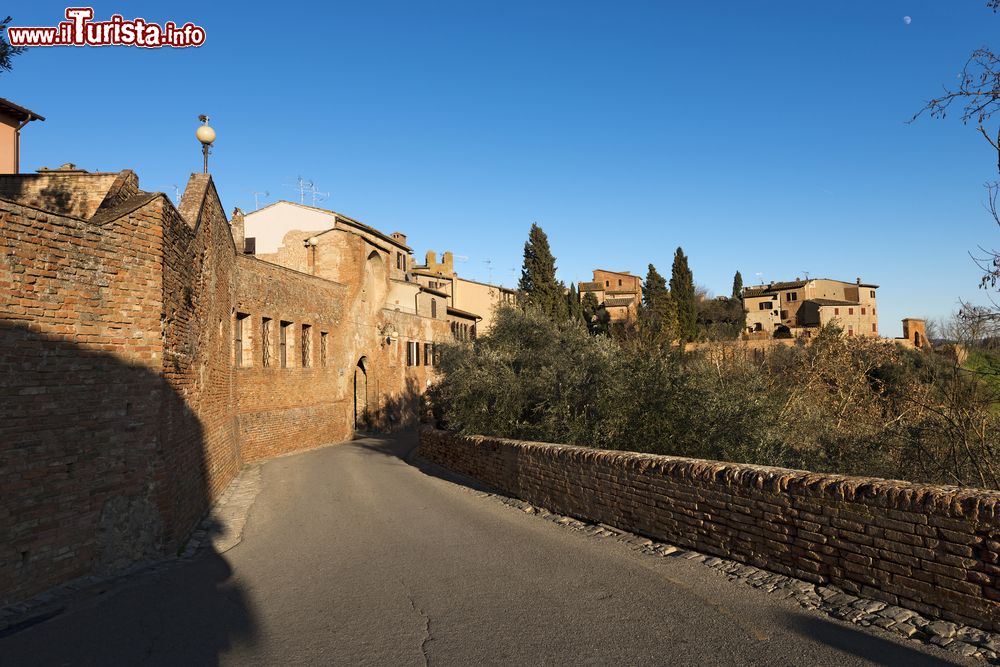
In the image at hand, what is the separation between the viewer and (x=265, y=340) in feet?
72.1

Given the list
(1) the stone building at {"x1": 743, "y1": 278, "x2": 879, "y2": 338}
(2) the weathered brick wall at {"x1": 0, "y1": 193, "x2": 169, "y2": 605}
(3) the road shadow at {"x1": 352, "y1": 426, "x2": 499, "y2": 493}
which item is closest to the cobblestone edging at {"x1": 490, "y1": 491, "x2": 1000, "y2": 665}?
(2) the weathered brick wall at {"x1": 0, "y1": 193, "x2": 169, "y2": 605}

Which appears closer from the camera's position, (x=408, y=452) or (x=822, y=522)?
(x=822, y=522)

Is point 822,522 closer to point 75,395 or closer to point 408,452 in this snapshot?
point 75,395

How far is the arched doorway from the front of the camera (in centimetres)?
3228

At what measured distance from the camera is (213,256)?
14250 mm

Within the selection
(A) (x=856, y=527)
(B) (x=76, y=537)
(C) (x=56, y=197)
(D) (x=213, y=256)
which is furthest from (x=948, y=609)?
(C) (x=56, y=197)

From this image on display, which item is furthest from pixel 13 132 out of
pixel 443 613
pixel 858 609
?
pixel 858 609

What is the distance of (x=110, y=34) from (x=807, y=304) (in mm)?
74439

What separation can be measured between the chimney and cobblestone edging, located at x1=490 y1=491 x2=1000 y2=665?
2481 centimetres

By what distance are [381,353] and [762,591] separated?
28.3 m

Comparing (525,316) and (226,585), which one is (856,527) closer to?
(226,585)

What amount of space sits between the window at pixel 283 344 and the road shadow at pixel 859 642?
64.7ft

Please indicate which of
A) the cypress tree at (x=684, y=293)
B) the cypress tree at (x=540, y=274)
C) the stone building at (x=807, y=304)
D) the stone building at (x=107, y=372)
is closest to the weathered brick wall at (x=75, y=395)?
the stone building at (x=107, y=372)

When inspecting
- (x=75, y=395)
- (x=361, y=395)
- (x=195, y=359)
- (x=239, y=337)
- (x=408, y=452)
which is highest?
(x=239, y=337)
